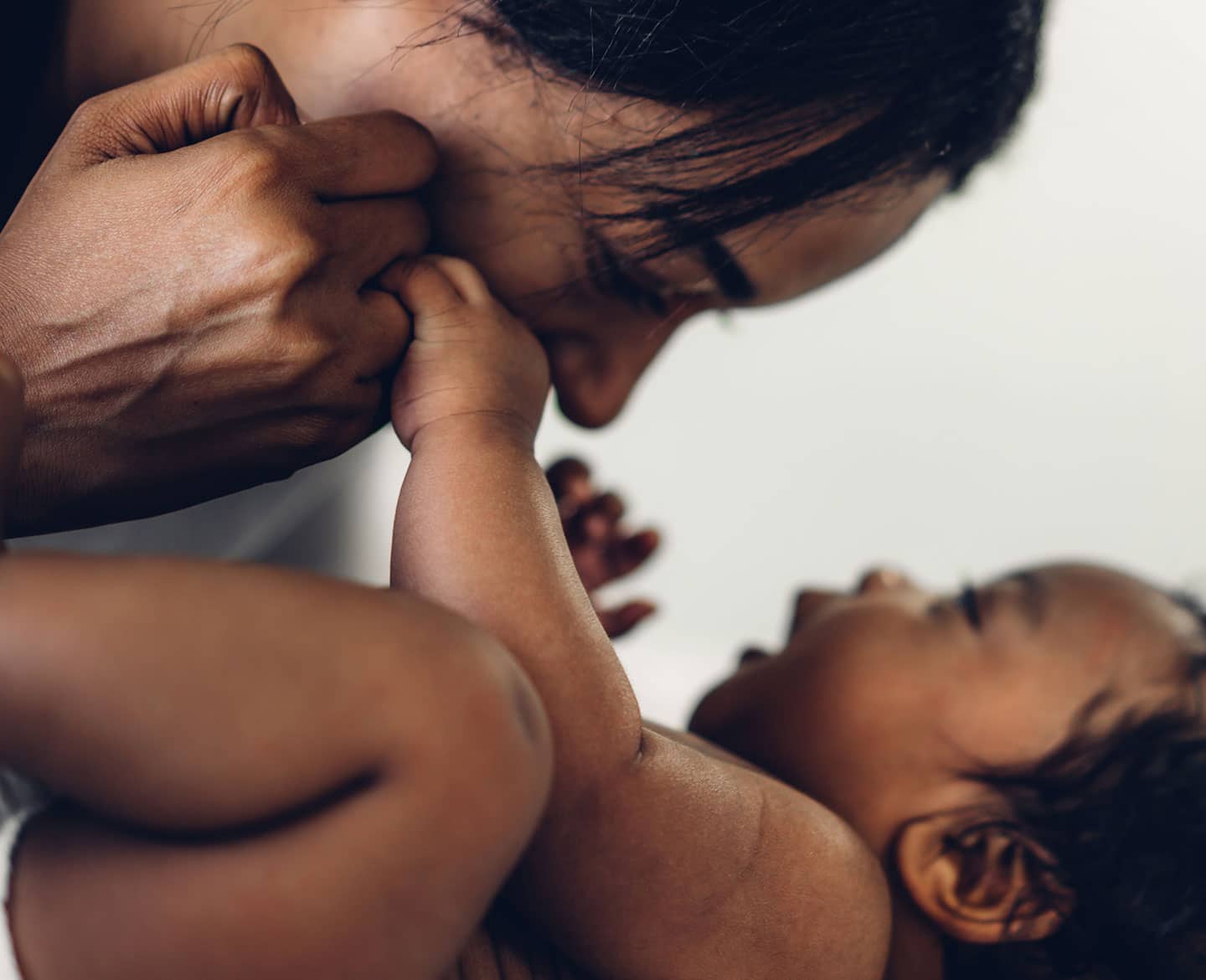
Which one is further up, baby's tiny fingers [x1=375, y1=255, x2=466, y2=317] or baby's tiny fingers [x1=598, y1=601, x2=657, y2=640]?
baby's tiny fingers [x1=375, y1=255, x2=466, y2=317]

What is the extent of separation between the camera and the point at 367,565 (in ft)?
3.83

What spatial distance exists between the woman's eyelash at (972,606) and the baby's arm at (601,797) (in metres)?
0.27

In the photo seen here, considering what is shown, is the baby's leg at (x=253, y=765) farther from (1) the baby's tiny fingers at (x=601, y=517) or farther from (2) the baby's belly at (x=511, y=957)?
(1) the baby's tiny fingers at (x=601, y=517)

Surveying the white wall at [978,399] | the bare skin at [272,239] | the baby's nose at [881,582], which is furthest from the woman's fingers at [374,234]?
the white wall at [978,399]

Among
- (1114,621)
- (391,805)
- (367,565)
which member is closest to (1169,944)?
(1114,621)

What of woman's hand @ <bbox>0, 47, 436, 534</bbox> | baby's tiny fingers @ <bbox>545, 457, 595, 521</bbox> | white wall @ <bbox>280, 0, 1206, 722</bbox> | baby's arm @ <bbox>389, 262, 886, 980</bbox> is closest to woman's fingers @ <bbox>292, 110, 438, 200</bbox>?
woman's hand @ <bbox>0, 47, 436, 534</bbox>

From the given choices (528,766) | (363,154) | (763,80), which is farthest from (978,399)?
(528,766)

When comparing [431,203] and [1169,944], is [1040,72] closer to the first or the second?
[431,203]

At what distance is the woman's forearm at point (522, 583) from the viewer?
49cm

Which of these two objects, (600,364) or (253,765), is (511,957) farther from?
(600,364)

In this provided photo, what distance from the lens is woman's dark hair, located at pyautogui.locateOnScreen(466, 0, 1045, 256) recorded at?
58cm

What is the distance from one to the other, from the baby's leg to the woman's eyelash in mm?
511

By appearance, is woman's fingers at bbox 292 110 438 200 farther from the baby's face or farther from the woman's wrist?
the baby's face

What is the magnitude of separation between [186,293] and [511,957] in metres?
0.37
